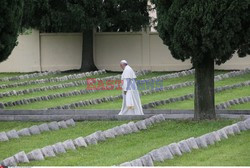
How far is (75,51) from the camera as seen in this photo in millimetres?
38406

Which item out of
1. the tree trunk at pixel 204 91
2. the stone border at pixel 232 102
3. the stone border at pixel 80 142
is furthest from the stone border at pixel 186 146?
the stone border at pixel 232 102

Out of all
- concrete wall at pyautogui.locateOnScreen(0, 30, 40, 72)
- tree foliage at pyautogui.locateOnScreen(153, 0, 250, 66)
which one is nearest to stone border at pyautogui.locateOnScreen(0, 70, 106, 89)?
concrete wall at pyautogui.locateOnScreen(0, 30, 40, 72)

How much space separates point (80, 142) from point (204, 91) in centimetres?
494

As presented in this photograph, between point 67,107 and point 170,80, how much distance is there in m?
9.70

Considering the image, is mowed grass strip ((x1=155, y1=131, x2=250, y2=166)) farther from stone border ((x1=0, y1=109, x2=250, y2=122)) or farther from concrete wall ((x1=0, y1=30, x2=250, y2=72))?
concrete wall ((x1=0, y1=30, x2=250, y2=72))

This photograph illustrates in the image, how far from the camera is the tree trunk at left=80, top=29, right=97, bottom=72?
3706 centimetres

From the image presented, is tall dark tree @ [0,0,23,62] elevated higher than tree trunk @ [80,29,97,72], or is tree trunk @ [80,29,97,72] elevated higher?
tall dark tree @ [0,0,23,62]

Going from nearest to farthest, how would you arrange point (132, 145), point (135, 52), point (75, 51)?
point (132, 145), point (135, 52), point (75, 51)

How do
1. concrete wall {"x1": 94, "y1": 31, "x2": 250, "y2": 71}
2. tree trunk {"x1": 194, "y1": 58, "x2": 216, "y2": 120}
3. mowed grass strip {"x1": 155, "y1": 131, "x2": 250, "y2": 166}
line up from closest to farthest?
mowed grass strip {"x1": 155, "y1": 131, "x2": 250, "y2": 166} → tree trunk {"x1": 194, "y1": 58, "x2": 216, "y2": 120} → concrete wall {"x1": 94, "y1": 31, "x2": 250, "y2": 71}

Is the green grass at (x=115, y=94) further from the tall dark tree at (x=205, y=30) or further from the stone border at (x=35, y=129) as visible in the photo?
the stone border at (x=35, y=129)

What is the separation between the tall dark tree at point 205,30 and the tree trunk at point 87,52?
18.8 metres

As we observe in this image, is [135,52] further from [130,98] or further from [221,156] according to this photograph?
[221,156]

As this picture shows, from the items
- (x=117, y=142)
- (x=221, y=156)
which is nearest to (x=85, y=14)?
(x=117, y=142)

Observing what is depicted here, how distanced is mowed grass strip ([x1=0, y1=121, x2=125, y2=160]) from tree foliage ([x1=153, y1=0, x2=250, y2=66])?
7.84ft
